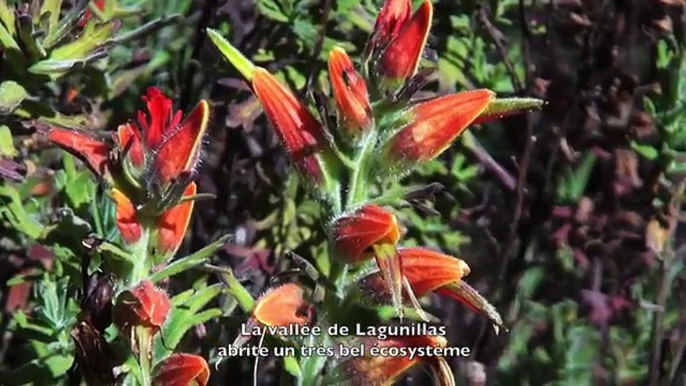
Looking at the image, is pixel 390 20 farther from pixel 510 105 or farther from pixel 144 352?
pixel 144 352

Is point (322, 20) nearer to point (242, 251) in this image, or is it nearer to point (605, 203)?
point (242, 251)

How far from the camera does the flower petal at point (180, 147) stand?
2.63 ft

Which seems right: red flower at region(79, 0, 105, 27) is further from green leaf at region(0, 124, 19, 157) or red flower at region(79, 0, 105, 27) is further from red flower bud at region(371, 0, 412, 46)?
red flower bud at region(371, 0, 412, 46)

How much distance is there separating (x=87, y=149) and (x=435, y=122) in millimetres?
302

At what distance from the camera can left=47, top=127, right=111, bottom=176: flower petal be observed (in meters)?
0.83

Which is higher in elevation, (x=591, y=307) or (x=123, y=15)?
(x=123, y=15)

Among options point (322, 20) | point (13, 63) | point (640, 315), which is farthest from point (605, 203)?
point (13, 63)

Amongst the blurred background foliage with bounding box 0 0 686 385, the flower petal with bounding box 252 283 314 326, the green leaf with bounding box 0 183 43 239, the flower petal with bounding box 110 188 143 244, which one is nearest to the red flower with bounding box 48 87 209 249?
the flower petal with bounding box 110 188 143 244

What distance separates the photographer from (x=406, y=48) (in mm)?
752

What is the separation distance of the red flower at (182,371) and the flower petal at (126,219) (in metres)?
0.11

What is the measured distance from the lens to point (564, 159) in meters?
1.42

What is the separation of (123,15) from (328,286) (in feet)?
2.00

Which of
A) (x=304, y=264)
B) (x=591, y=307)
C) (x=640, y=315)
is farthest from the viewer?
(x=640, y=315)

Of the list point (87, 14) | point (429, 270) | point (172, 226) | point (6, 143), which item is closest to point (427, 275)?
point (429, 270)
